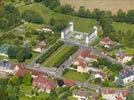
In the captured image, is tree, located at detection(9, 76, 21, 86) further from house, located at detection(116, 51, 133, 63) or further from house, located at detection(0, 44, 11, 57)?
house, located at detection(116, 51, 133, 63)

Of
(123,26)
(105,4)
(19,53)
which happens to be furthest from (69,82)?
(105,4)

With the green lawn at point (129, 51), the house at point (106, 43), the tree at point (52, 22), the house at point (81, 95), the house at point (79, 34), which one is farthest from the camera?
the tree at point (52, 22)

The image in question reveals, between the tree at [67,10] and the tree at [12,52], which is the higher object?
the tree at [67,10]

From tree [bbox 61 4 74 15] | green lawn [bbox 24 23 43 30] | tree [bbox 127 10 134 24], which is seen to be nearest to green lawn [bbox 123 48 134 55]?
tree [bbox 127 10 134 24]

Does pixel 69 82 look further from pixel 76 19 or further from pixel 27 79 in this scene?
pixel 76 19

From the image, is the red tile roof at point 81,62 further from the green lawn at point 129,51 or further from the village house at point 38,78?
the green lawn at point 129,51

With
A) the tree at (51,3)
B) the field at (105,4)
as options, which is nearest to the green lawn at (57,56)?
the tree at (51,3)

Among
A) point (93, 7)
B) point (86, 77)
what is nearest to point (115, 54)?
point (86, 77)
